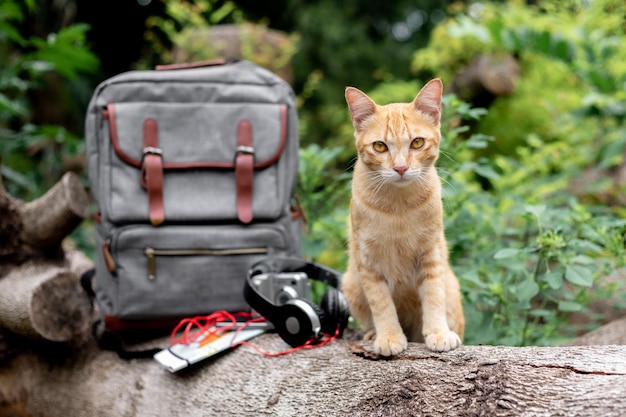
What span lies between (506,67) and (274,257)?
3.44 metres

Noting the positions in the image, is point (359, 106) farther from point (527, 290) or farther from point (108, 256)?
point (108, 256)

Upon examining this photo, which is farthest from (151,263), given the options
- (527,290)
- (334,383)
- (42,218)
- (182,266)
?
(527,290)

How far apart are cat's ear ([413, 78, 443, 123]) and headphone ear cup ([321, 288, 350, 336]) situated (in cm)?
58

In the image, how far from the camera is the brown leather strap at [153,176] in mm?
1963

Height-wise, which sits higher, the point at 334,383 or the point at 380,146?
the point at 380,146

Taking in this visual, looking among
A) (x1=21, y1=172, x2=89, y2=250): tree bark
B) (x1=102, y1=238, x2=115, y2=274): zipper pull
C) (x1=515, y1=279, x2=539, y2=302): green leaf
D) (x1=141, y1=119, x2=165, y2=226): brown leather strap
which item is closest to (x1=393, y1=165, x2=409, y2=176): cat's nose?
(x1=515, y1=279, x2=539, y2=302): green leaf

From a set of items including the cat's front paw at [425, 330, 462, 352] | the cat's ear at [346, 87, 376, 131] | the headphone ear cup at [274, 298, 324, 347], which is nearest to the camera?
the cat's front paw at [425, 330, 462, 352]

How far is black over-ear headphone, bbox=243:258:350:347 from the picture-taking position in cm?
162

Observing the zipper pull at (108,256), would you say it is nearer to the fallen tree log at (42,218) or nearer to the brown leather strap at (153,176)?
Result: the brown leather strap at (153,176)

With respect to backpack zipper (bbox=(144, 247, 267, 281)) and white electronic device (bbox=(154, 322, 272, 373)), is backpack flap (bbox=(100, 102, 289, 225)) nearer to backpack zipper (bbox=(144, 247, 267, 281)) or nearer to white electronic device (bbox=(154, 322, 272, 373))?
backpack zipper (bbox=(144, 247, 267, 281))

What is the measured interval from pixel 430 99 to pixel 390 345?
0.61 meters

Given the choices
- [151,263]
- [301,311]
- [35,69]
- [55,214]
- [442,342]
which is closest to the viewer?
[442,342]

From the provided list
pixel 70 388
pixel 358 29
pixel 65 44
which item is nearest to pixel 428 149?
pixel 70 388

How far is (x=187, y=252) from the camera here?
6.54 ft
